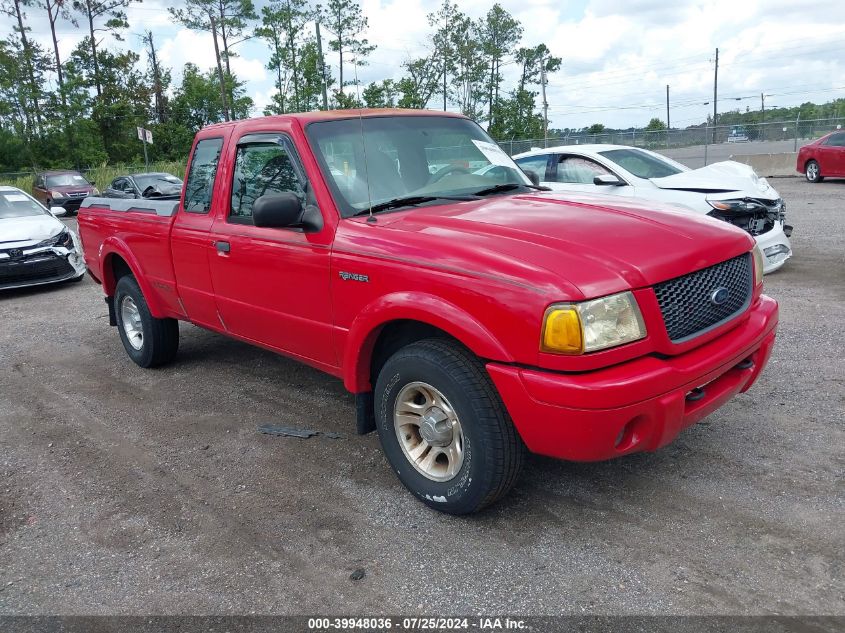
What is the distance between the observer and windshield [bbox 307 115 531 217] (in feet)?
12.5

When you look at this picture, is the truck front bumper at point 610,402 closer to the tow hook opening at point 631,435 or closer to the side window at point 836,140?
the tow hook opening at point 631,435

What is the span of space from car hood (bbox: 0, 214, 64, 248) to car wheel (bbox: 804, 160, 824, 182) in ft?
60.6

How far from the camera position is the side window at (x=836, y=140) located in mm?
18000

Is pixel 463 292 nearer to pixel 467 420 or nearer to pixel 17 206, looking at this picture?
pixel 467 420

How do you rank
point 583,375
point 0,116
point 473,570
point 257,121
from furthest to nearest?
point 0,116
point 257,121
point 473,570
point 583,375

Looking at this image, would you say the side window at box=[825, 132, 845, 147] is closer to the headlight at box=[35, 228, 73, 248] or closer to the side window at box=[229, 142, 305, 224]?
the headlight at box=[35, 228, 73, 248]

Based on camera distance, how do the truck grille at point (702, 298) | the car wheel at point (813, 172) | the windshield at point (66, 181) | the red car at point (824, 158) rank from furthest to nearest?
the windshield at point (66, 181) → the car wheel at point (813, 172) → the red car at point (824, 158) → the truck grille at point (702, 298)

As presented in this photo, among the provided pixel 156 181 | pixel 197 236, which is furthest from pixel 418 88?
pixel 197 236

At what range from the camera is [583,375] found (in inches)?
108

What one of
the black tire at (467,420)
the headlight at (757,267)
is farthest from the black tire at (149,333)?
the headlight at (757,267)

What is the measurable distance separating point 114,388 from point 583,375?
4.28 meters

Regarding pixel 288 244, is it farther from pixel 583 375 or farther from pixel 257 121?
pixel 583 375

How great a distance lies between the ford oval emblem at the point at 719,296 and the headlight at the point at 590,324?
0.53m

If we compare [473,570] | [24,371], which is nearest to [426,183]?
[473,570]
